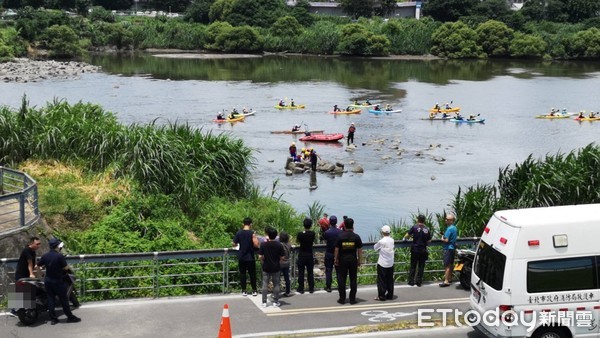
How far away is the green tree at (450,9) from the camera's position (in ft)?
488

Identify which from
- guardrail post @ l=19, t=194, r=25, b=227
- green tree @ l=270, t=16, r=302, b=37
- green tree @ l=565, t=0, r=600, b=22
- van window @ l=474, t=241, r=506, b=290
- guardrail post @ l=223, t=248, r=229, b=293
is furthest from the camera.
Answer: green tree @ l=565, t=0, r=600, b=22

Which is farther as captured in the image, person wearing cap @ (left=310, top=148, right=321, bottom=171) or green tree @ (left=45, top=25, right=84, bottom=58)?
green tree @ (left=45, top=25, right=84, bottom=58)

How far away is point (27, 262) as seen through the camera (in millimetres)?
14883

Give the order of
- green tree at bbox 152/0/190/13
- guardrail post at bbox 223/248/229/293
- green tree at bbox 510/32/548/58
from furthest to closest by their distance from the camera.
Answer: green tree at bbox 152/0/190/13
green tree at bbox 510/32/548/58
guardrail post at bbox 223/248/229/293

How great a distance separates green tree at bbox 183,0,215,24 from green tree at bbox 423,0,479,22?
42.6m

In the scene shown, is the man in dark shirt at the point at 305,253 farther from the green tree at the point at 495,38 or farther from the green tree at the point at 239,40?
the green tree at the point at 495,38

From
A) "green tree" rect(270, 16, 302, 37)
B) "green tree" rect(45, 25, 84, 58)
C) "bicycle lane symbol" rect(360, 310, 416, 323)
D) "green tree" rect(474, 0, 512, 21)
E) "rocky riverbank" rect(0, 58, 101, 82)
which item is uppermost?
"green tree" rect(474, 0, 512, 21)

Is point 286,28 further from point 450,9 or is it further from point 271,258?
point 271,258

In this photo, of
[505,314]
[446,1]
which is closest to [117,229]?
[505,314]

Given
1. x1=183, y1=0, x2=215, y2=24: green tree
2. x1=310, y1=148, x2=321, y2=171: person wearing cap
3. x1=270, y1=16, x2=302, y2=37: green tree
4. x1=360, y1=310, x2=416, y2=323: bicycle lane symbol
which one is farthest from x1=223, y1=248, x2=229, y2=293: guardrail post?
x1=183, y1=0, x2=215, y2=24: green tree

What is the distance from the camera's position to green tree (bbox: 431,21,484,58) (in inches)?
5039

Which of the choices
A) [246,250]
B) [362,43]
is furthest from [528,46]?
[246,250]

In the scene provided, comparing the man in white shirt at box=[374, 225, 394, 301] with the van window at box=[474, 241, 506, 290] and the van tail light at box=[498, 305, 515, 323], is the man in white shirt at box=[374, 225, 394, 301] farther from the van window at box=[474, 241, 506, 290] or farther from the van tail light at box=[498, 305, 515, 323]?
the van tail light at box=[498, 305, 515, 323]

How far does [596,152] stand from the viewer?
1166 inches
